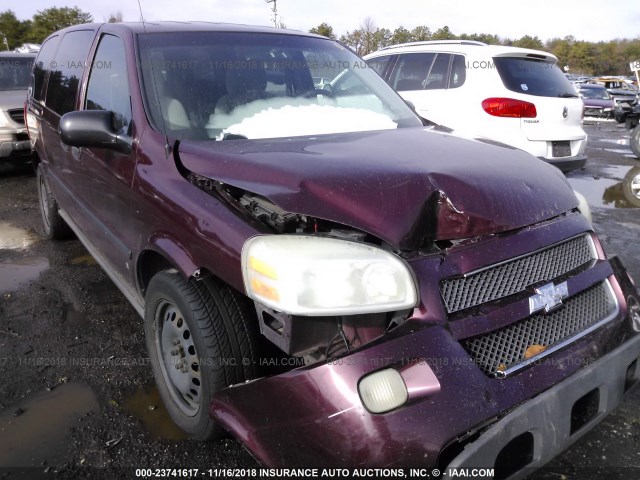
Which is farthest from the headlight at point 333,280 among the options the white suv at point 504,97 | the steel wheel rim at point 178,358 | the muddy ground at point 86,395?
the white suv at point 504,97

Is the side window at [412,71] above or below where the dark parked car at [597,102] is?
above

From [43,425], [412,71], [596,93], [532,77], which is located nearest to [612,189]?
[532,77]

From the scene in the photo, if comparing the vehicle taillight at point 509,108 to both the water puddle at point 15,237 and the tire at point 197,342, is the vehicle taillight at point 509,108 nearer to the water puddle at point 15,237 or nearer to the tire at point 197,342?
the tire at point 197,342

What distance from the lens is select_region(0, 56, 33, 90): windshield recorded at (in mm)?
8805

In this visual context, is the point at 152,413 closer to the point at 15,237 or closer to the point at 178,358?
the point at 178,358

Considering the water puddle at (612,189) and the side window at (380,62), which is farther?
the side window at (380,62)

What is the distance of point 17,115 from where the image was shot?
7.89 meters

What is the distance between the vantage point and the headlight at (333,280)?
63.9 inches

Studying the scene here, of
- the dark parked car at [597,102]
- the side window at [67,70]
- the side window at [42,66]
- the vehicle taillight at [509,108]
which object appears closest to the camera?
the side window at [67,70]

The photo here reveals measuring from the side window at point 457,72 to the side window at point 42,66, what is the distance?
15.1 feet

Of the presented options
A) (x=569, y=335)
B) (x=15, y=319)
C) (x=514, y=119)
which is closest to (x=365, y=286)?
(x=569, y=335)

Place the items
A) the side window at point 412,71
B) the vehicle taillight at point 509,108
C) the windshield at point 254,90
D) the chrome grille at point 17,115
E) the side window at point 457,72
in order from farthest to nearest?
the chrome grille at point 17,115
the side window at point 412,71
the side window at point 457,72
the vehicle taillight at point 509,108
the windshield at point 254,90

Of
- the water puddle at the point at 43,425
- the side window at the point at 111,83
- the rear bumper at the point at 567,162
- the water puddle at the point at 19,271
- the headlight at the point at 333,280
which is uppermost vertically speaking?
the side window at the point at 111,83

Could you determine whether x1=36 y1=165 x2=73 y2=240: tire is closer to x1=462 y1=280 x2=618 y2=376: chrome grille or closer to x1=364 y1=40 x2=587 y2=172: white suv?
Result: x1=462 y1=280 x2=618 y2=376: chrome grille
